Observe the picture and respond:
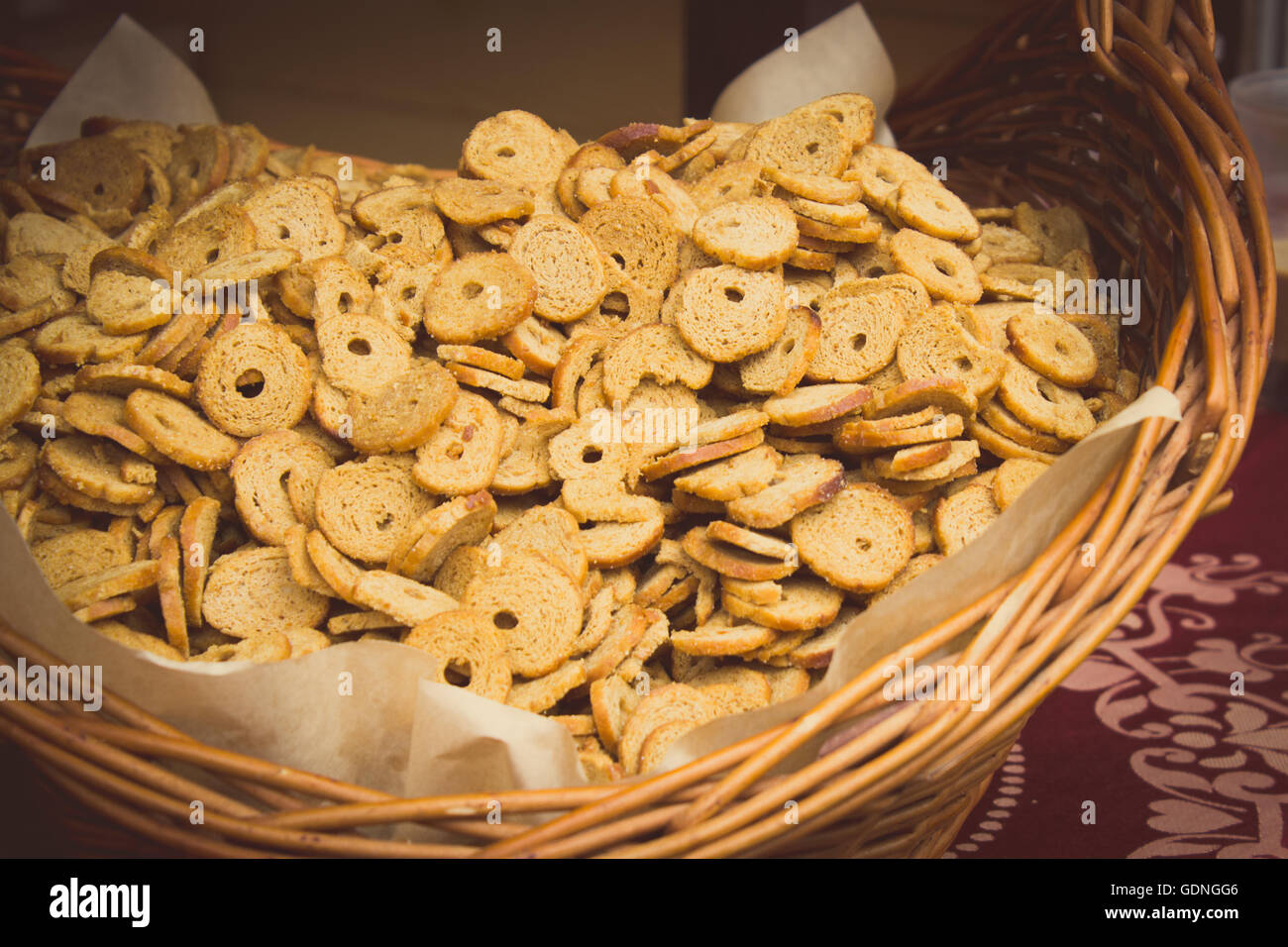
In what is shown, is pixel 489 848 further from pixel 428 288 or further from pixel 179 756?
pixel 428 288

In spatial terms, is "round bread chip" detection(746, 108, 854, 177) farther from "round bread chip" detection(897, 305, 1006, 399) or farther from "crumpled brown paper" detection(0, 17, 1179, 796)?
"crumpled brown paper" detection(0, 17, 1179, 796)

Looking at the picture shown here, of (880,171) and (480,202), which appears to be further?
(880,171)

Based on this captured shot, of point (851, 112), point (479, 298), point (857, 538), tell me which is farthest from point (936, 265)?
point (479, 298)

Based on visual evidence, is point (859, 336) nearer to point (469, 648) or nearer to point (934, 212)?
point (934, 212)

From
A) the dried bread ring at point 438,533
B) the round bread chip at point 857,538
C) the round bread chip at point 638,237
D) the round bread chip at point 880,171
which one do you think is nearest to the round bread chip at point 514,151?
the round bread chip at point 638,237

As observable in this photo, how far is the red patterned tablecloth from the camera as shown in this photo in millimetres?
959

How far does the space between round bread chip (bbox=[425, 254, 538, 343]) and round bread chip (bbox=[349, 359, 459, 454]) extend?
5cm

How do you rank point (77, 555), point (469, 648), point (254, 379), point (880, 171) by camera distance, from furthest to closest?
1. point (880, 171)
2. point (254, 379)
3. point (77, 555)
4. point (469, 648)

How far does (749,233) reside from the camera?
3.73 feet

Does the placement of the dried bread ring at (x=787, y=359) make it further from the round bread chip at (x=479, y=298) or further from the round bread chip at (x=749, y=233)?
the round bread chip at (x=479, y=298)

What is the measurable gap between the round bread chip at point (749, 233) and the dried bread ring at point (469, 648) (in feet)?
1.60

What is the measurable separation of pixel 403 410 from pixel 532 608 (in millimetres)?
260

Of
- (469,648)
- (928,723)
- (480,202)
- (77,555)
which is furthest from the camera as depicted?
(480,202)

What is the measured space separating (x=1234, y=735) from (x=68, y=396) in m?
1.32
